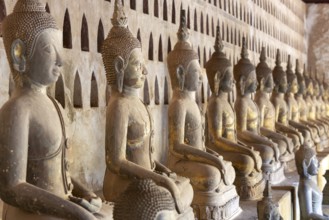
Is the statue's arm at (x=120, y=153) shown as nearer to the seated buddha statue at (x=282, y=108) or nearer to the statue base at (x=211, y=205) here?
the statue base at (x=211, y=205)

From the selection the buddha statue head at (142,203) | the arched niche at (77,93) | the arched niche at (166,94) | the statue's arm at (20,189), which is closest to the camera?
the buddha statue head at (142,203)

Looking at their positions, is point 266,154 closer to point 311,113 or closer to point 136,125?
point 136,125

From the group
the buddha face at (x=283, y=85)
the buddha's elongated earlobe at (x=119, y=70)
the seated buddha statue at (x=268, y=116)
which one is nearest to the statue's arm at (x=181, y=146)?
the buddha's elongated earlobe at (x=119, y=70)

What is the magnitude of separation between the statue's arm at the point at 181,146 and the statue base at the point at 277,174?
245 cm

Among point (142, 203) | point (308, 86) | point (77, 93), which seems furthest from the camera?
point (308, 86)

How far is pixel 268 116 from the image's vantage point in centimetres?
1023

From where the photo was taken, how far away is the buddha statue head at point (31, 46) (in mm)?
4196

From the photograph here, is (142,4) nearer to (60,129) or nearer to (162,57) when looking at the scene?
(162,57)

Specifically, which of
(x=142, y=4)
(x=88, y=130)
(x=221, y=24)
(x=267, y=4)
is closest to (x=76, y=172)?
(x=88, y=130)

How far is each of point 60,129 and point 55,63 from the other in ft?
1.39

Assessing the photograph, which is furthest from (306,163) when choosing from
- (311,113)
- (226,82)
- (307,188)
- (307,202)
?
(311,113)

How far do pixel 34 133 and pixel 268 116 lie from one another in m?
6.54

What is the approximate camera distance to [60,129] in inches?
170

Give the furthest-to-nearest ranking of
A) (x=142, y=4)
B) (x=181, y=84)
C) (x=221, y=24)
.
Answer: (x=221, y=24), (x=142, y=4), (x=181, y=84)
